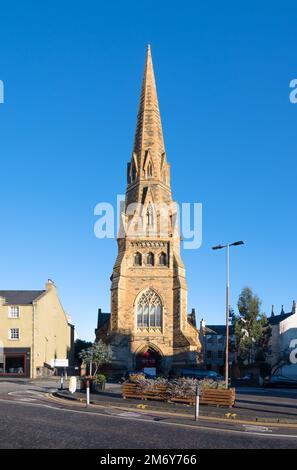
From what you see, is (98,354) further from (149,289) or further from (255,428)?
(255,428)

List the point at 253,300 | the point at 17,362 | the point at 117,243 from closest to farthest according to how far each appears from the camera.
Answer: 1. the point at 17,362
2. the point at 117,243
3. the point at 253,300

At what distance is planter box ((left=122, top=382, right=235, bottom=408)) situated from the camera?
22719mm

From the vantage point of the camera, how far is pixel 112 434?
1440 centimetres

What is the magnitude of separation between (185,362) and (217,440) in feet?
129

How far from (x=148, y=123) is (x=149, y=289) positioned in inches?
885

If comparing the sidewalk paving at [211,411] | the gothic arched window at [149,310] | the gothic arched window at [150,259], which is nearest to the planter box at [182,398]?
the sidewalk paving at [211,411]

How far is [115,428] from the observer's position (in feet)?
51.5

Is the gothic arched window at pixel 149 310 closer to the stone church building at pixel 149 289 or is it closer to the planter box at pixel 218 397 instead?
the stone church building at pixel 149 289

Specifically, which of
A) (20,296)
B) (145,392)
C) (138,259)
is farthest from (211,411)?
(20,296)

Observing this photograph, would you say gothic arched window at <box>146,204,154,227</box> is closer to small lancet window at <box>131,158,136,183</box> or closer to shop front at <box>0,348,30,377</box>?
small lancet window at <box>131,158,136,183</box>

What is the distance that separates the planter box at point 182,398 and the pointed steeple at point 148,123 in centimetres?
4143

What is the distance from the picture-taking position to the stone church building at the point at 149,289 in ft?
177

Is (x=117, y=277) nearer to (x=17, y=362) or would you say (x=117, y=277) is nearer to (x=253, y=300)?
(x=17, y=362)
